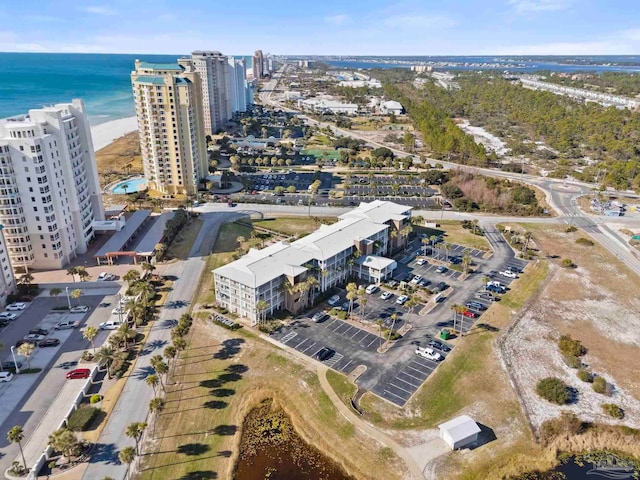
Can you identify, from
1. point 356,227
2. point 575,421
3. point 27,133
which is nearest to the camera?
point 575,421

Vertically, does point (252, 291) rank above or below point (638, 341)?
above

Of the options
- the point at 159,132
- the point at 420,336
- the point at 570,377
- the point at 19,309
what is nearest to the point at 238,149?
the point at 159,132

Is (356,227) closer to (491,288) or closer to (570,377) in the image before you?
(491,288)

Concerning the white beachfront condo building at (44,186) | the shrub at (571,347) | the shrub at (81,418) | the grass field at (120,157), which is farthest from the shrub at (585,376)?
the grass field at (120,157)

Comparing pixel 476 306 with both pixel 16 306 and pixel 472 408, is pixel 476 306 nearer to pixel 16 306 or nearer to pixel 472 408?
pixel 472 408

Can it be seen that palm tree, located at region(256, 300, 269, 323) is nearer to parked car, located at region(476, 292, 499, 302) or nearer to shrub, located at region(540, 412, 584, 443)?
parked car, located at region(476, 292, 499, 302)

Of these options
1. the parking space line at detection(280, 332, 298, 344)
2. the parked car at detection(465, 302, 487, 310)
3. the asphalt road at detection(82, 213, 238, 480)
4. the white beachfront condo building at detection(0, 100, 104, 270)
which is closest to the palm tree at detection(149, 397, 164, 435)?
the asphalt road at detection(82, 213, 238, 480)

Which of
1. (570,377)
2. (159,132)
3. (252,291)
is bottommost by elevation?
(570,377)

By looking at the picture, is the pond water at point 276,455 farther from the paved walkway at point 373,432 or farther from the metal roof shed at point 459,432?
the metal roof shed at point 459,432
